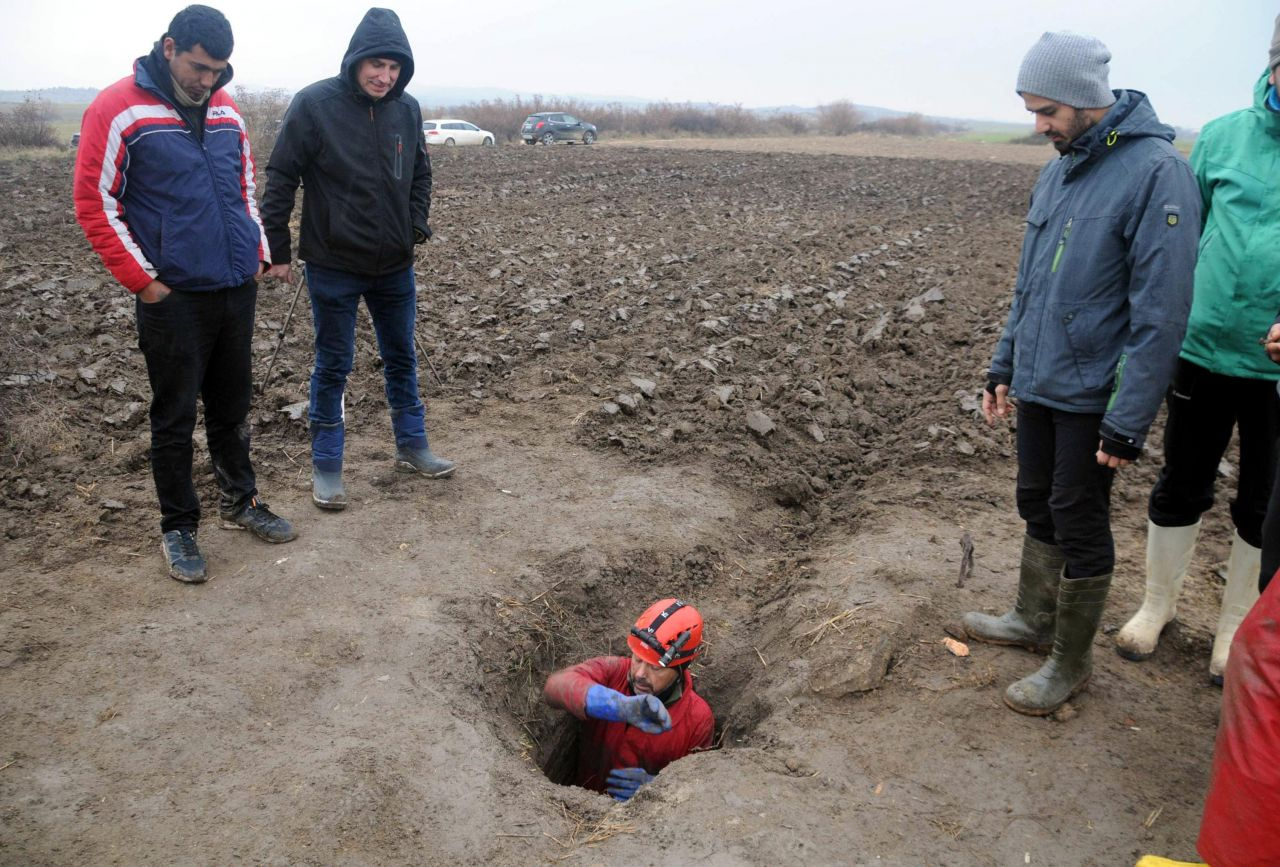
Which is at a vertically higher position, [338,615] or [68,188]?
[68,188]

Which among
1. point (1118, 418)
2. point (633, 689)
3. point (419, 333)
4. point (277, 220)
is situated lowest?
point (633, 689)

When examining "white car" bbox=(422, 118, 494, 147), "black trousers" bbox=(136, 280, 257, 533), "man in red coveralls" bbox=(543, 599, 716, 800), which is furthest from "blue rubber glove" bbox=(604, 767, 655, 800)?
"white car" bbox=(422, 118, 494, 147)

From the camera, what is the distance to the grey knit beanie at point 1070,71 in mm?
2924

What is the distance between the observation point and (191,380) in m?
3.94

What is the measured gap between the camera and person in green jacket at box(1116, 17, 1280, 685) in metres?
3.15

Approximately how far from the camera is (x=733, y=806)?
309 cm

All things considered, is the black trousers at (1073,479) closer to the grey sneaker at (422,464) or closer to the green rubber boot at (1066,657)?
the green rubber boot at (1066,657)

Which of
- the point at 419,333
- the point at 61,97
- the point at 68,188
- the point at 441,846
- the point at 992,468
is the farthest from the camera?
the point at 61,97

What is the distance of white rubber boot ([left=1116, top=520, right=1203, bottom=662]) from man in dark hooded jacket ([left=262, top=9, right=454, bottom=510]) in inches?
143

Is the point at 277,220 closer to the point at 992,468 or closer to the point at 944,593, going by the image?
the point at 944,593

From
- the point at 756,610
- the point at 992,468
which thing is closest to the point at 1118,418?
the point at 756,610

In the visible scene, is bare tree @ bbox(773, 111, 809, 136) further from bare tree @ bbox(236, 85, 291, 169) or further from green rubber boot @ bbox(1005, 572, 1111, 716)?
green rubber boot @ bbox(1005, 572, 1111, 716)

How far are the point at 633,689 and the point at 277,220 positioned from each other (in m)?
2.72

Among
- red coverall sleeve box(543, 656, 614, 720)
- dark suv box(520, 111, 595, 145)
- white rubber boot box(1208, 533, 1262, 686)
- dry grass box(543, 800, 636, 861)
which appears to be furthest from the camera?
dark suv box(520, 111, 595, 145)
